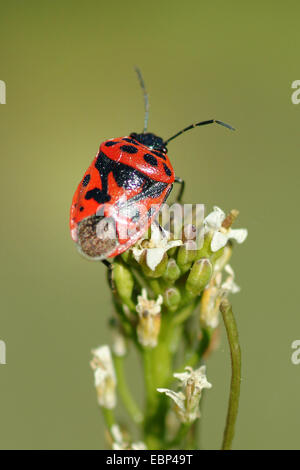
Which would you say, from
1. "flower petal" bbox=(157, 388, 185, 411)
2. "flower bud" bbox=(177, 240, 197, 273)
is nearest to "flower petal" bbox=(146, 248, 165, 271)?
"flower bud" bbox=(177, 240, 197, 273)

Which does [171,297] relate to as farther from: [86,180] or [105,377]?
[86,180]

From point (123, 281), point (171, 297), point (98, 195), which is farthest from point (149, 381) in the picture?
point (98, 195)

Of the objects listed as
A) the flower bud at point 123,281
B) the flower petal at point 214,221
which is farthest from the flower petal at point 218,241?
the flower bud at point 123,281

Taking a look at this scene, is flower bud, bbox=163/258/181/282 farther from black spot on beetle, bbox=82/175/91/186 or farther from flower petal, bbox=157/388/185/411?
black spot on beetle, bbox=82/175/91/186

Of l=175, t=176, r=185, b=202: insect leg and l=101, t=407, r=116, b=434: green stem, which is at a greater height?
l=175, t=176, r=185, b=202: insect leg
